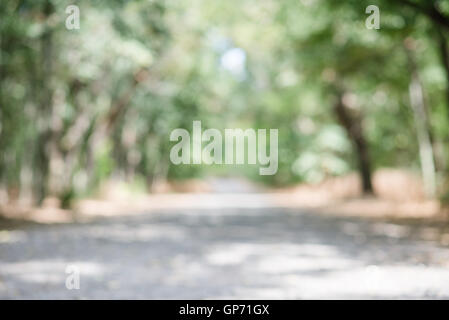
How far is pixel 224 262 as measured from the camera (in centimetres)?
905

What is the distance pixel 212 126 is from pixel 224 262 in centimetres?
3174

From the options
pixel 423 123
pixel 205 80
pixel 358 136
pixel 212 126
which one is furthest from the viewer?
pixel 212 126

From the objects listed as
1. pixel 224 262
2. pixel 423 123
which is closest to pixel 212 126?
pixel 423 123

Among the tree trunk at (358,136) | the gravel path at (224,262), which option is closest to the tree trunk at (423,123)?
the tree trunk at (358,136)

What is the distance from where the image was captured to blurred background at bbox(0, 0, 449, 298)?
895 centimetres

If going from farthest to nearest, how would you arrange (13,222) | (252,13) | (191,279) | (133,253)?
(252,13)
(13,222)
(133,253)
(191,279)

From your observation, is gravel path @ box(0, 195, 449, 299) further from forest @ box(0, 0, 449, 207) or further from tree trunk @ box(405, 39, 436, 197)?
tree trunk @ box(405, 39, 436, 197)

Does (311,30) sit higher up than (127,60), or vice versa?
(311,30)

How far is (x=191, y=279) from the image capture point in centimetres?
741

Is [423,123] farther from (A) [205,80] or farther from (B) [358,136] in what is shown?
(A) [205,80]

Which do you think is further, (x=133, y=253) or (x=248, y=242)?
(x=248, y=242)

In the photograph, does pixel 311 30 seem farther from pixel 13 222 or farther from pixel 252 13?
pixel 13 222

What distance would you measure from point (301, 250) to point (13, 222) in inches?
365
